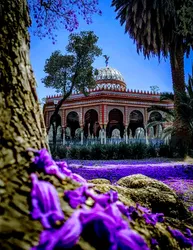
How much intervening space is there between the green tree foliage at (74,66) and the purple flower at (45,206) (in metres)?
19.1

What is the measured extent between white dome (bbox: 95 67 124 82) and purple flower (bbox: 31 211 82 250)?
38.4 metres

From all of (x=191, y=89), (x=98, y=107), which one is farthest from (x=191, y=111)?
(x=98, y=107)

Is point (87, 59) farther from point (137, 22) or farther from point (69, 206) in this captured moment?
point (69, 206)

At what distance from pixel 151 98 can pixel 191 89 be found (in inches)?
683

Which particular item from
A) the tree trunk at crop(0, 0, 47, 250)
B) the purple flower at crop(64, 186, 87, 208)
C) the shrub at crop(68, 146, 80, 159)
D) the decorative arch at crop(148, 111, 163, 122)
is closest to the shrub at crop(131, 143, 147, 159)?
the shrub at crop(68, 146, 80, 159)

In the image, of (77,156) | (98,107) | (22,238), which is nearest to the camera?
(22,238)

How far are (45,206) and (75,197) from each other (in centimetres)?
14

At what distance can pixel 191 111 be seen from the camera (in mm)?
14625

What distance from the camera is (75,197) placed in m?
0.97

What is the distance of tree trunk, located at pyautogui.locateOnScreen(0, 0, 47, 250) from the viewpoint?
2.69 ft

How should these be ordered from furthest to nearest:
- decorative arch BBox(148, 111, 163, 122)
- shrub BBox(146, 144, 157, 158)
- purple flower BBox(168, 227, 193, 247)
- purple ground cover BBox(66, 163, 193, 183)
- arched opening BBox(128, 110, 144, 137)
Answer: arched opening BBox(128, 110, 144, 137) → decorative arch BBox(148, 111, 163, 122) → shrub BBox(146, 144, 157, 158) → purple ground cover BBox(66, 163, 193, 183) → purple flower BBox(168, 227, 193, 247)

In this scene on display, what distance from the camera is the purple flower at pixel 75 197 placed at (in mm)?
944

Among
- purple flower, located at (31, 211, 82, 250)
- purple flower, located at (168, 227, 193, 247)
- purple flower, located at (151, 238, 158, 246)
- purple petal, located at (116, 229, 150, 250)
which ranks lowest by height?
purple flower, located at (168, 227, 193, 247)

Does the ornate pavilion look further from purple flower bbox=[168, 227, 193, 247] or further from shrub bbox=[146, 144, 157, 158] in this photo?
purple flower bbox=[168, 227, 193, 247]
